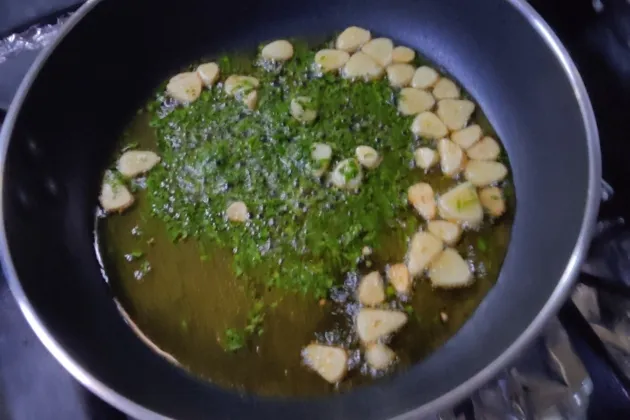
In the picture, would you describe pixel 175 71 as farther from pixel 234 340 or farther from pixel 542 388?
pixel 542 388

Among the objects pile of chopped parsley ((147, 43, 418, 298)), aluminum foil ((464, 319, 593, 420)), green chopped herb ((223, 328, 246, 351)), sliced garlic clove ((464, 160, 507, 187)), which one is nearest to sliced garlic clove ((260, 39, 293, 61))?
pile of chopped parsley ((147, 43, 418, 298))

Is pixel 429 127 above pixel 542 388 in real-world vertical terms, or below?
above

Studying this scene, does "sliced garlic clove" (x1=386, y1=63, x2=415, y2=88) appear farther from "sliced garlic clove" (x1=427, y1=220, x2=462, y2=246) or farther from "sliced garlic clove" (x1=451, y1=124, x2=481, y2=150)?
"sliced garlic clove" (x1=427, y1=220, x2=462, y2=246)

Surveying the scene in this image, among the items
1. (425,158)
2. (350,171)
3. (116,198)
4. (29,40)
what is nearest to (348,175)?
(350,171)

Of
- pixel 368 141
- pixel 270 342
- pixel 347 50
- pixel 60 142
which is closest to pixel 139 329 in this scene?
pixel 270 342

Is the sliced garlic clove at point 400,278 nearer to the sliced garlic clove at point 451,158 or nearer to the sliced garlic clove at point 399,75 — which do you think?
the sliced garlic clove at point 451,158

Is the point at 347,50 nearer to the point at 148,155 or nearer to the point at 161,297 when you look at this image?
the point at 148,155
